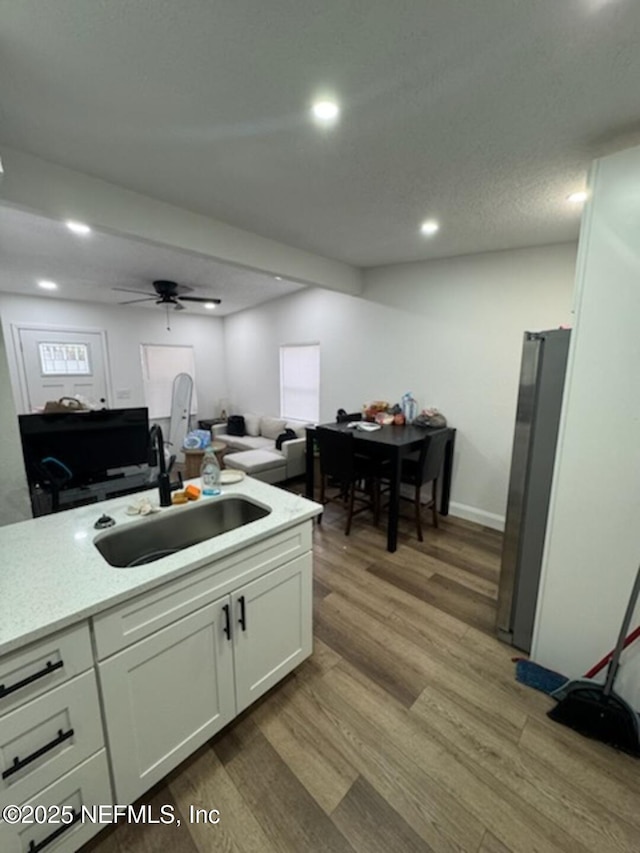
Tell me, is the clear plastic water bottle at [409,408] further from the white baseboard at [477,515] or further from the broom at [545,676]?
the broom at [545,676]

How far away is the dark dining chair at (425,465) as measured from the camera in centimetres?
293

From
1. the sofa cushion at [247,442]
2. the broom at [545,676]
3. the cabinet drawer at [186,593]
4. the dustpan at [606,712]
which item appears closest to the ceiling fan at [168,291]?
the sofa cushion at [247,442]

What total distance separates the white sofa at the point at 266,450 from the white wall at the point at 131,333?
131 centimetres

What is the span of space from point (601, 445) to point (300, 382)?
13.0 feet

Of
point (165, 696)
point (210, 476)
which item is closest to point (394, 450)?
point (210, 476)

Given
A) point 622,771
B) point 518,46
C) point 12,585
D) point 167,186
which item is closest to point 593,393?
point 518,46

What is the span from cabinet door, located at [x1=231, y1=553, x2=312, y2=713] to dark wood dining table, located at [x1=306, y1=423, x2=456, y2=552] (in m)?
1.28

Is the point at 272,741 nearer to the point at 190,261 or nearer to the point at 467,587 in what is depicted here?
the point at 467,587

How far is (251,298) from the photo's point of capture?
16.8 ft

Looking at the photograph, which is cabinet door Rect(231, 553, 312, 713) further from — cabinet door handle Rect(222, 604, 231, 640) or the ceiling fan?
the ceiling fan

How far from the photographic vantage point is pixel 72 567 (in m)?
1.17

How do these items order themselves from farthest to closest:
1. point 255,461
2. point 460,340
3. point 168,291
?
point 255,461
point 168,291
point 460,340

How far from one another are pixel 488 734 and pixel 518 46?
2548 mm

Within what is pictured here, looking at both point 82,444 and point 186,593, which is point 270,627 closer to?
point 186,593
